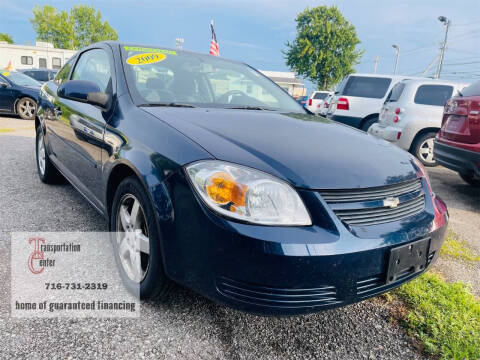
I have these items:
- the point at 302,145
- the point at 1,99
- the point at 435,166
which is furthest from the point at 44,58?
the point at 302,145

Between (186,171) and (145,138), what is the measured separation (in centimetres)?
42

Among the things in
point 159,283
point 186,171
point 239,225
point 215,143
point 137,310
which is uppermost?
point 215,143

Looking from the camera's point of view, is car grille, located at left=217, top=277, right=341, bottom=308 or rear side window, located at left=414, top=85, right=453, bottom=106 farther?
rear side window, located at left=414, top=85, right=453, bottom=106

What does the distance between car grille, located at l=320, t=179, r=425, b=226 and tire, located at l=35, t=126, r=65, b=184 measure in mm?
3228

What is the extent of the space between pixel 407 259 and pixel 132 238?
1.39 metres

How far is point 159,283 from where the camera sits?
1.77m

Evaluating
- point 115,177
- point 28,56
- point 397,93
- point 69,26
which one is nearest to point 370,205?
point 115,177

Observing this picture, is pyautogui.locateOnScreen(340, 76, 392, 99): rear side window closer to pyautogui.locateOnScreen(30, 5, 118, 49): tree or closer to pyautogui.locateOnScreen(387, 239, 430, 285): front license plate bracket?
pyautogui.locateOnScreen(387, 239, 430, 285): front license plate bracket

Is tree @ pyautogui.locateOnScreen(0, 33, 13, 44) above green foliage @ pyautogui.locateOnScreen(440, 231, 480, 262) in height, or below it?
above

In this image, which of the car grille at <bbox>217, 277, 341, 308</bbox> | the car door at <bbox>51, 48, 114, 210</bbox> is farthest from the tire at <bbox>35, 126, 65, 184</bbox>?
the car grille at <bbox>217, 277, 341, 308</bbox>

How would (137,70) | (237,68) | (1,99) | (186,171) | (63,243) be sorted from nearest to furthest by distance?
1. (186,171)
2. (137,70)
3. (63,243)
4. (237,68)
5. (1,99)

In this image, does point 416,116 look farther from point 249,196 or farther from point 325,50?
point 325,50

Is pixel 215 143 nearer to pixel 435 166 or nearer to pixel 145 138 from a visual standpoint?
pixel 145 138

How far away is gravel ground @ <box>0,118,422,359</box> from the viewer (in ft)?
5.24
